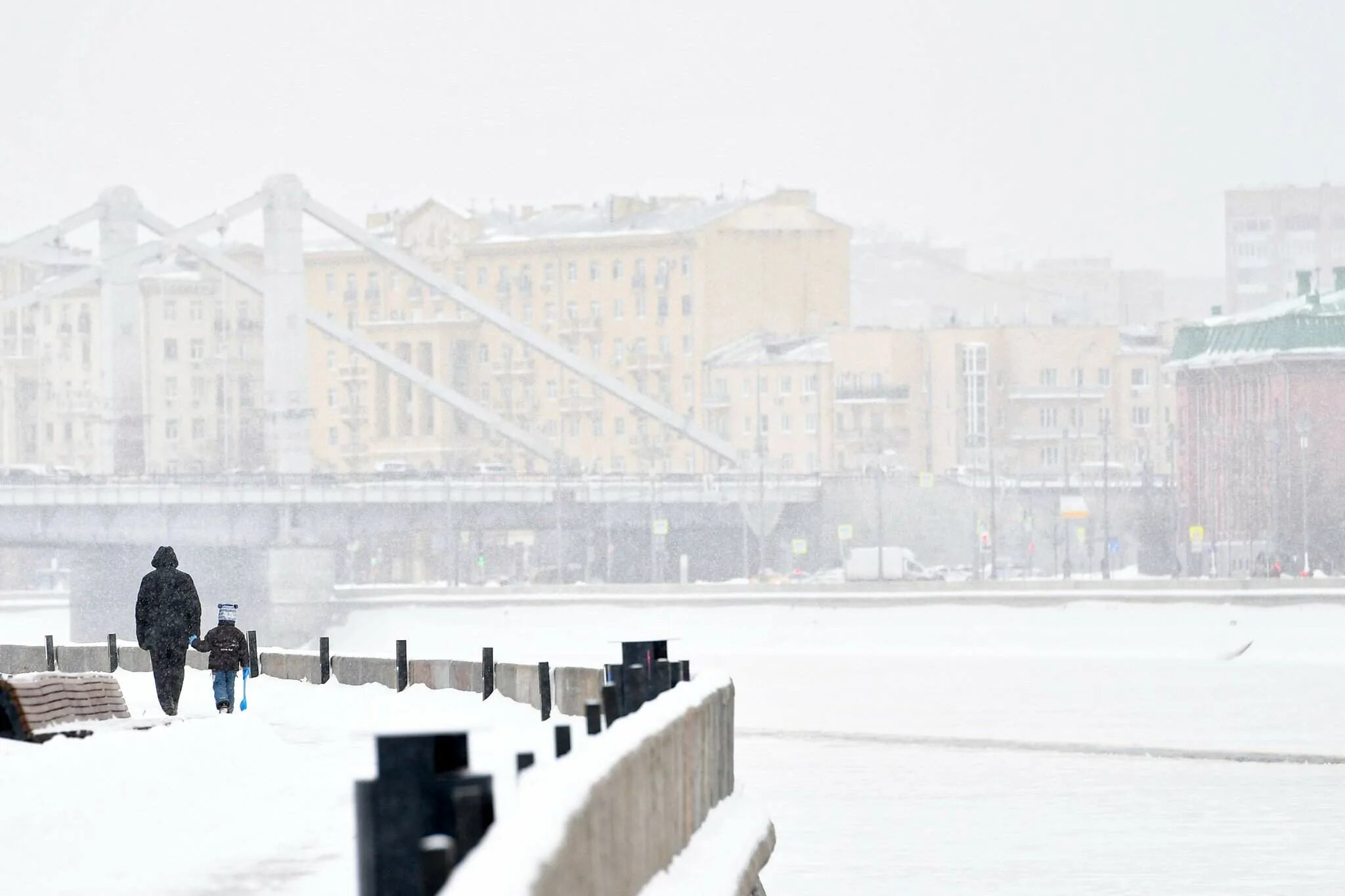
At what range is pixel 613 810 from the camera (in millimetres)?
9961

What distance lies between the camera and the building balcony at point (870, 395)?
479 ft

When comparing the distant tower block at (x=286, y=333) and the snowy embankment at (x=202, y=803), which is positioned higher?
the distant tower block at (x=286, y=333)

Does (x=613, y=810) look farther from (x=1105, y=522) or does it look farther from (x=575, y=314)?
(x=575, y=314)

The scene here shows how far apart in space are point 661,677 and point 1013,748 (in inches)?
716

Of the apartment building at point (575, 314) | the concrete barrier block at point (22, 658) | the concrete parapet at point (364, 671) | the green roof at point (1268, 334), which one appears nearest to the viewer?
the concrete parapet at point (364, 671)

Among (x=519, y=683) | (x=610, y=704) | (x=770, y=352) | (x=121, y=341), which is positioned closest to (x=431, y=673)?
(x=519, y=683)

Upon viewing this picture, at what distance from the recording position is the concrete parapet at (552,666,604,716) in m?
27.0

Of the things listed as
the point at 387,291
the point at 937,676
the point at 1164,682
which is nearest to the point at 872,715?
the point at 1164,682

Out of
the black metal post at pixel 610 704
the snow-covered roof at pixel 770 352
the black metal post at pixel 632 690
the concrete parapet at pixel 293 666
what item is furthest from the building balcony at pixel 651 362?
the black metal post at pixel 610 704

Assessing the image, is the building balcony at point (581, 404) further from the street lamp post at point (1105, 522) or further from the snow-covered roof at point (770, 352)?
the street lamp post at point (1105, 522)

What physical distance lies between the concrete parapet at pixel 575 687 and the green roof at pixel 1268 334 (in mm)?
76366

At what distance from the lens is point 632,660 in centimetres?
1820

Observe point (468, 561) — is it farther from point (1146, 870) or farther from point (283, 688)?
point (1146, 870)

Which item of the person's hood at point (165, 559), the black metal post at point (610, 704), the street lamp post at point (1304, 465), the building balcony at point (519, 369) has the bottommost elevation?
the black metal post at point (610, 704)
